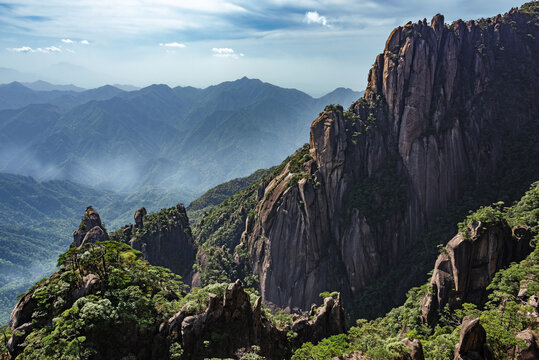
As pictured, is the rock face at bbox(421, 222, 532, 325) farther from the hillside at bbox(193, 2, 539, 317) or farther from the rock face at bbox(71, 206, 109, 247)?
the rock face at bbox(71, 206, 109, 247)

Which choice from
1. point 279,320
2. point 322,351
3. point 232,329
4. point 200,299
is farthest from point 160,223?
point 322,351

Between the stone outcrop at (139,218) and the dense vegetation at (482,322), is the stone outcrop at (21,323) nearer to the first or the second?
the dense vegetation at (482,322)

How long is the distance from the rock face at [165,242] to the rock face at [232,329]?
63.8 m

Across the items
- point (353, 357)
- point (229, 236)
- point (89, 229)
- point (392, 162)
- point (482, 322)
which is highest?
point (392, 162)

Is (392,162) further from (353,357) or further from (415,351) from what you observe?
(353,357)

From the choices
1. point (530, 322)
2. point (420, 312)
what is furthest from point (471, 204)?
point (530, 322)

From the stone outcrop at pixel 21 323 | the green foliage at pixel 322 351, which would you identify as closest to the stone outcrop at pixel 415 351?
the green foliage at pixel 322 351

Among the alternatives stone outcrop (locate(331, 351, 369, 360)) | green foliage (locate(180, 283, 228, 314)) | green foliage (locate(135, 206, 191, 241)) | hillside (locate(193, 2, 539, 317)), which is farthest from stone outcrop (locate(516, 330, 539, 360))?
green foliage (locate(135, 206, 191, 241))

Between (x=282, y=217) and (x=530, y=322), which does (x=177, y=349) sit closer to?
(x=530, y=322)

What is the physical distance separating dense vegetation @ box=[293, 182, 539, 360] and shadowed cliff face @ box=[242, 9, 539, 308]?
1969 centimetres

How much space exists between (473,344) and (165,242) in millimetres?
83482

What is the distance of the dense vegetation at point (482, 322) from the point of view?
86.6ft

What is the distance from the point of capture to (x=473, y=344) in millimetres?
24359

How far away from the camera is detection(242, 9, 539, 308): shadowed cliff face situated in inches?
3076
